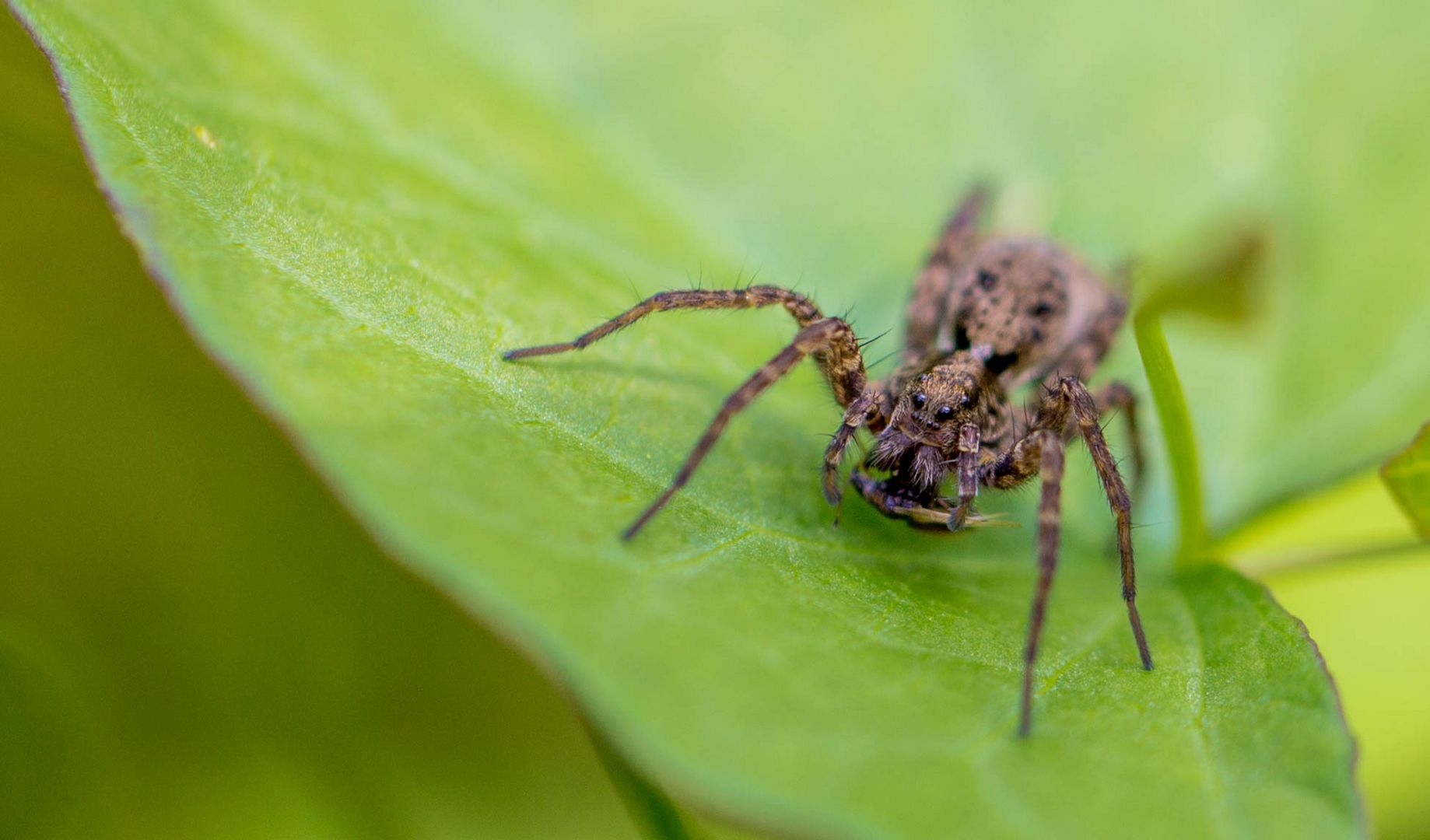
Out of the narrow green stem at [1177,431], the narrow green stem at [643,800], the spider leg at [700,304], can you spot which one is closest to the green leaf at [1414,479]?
the narrow green stem at [1177,431]

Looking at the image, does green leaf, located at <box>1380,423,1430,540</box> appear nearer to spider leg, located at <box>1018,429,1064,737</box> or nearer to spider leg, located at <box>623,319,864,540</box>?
spider leg, located at <box>1018,429,1064,737</box>

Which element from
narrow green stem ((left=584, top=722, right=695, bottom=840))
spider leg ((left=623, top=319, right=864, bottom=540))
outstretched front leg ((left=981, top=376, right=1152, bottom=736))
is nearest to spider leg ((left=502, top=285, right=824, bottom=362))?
spider leg ((left=623, top=319, right=864, bottom=540))

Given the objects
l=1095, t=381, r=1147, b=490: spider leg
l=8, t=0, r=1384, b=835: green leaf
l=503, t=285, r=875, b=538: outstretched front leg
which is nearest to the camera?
l=8, t=0, r=1384, b=835: green leaf

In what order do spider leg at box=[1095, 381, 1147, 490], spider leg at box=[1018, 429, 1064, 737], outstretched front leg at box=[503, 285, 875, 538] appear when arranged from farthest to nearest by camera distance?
spider leg at box=[1095, 381, 1147, 490] → outstretched front leg at box=[503, 285, 875, 538] → spider leg at box=[1018, 429, 1064, 737]

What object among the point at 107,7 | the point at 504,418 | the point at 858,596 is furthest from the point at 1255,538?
the point at 107,7

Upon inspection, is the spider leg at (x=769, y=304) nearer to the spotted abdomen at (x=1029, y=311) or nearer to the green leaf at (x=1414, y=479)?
the spotted abdomen at (x=1029, y=311)

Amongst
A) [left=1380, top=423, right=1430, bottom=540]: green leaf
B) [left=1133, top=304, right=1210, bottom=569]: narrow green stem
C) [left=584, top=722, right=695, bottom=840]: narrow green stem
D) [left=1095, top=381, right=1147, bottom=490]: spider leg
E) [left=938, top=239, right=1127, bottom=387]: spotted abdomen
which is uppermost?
[left=938, top=239, right=1127, bottom=387]: spotted abdomen

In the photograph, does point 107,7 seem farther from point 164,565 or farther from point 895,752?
point 895,752
